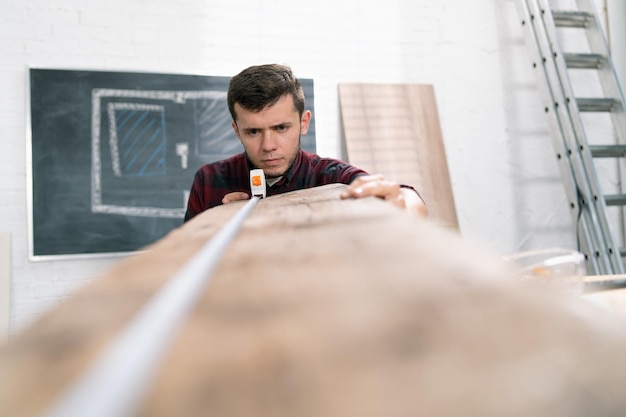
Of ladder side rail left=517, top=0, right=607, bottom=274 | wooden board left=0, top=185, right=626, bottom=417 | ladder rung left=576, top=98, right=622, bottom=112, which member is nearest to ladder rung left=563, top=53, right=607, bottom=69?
ladder side rail left=517, top=0, right=607, bottom=274

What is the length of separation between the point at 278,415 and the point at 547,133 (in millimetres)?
3494

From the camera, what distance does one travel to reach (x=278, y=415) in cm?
20

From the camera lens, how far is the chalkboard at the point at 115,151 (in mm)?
2641

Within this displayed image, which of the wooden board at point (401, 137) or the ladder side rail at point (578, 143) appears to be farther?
the wooden board at point (401, 137)

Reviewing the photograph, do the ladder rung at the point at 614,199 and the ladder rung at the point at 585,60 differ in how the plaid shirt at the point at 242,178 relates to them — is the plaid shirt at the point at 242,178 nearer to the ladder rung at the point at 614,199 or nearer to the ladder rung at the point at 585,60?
the ladder rung at the point at 614,199

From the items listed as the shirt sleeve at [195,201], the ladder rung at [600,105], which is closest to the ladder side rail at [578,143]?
the ladder rung at [600,105]

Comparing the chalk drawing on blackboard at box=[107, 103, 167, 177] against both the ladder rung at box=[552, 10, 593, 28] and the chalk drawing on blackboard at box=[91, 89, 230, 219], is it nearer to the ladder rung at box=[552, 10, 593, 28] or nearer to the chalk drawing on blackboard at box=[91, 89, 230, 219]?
the chalk drawing on blackboard at box=[91, 89, 230, 219]

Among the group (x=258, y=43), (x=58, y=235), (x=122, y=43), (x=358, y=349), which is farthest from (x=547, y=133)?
(x=358, y=349)

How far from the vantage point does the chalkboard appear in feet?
8.66

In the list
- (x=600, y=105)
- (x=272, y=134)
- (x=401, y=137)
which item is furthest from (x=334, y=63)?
(x=272, y=134)

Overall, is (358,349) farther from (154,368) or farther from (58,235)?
(58,235)

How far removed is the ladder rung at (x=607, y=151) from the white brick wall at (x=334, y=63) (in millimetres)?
446

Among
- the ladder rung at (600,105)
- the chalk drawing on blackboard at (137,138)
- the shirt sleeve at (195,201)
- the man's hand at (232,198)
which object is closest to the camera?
the man's hand at (232,198)

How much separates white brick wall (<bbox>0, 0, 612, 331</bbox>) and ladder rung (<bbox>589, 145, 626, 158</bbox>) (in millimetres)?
446
